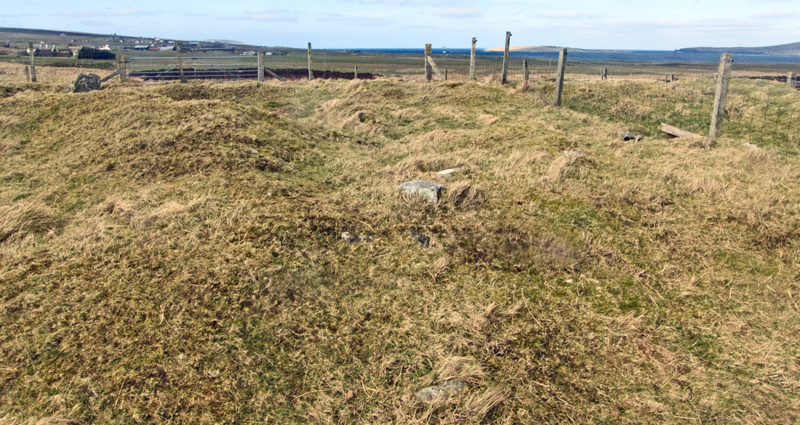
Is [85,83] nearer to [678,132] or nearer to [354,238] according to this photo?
[354,238]

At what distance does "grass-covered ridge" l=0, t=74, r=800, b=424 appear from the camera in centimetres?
262

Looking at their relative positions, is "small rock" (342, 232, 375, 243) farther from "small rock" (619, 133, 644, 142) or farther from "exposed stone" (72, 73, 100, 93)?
"exposed stone" (72, 73, 100, 93)

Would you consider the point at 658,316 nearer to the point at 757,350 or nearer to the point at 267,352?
the point at 757,350

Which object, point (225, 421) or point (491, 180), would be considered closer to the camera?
point (225, 421)

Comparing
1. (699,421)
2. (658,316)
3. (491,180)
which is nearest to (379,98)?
(491,180)

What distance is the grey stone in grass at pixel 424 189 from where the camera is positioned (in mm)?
4992

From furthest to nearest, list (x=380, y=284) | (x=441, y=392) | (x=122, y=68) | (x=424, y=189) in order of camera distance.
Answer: (x=122, y=68) → (x=424, y=189) → (x=380, y=284) → (x=441, y=392)

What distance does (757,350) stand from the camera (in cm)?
302

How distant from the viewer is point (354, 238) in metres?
4.29

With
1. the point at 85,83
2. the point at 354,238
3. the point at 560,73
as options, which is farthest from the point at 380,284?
the point at 85,83

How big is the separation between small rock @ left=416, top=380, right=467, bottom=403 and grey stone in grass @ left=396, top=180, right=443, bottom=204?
2.51 m

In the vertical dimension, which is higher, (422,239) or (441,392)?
(422,239)

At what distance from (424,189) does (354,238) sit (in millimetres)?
1172

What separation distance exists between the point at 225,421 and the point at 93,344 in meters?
1.14
